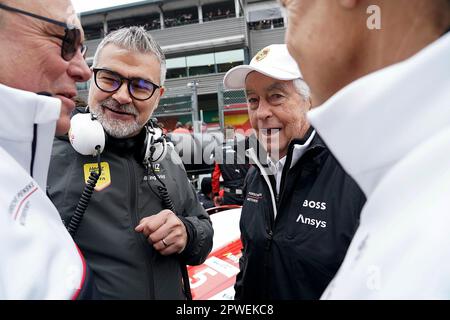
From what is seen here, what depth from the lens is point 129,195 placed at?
1613 mm

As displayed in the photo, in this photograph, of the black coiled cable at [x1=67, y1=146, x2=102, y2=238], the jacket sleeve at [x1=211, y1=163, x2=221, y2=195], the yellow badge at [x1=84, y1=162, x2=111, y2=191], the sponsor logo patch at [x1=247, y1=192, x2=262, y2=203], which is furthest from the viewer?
the jacket sleeve at [x1=211, y1=163, x2=221, y2=195]

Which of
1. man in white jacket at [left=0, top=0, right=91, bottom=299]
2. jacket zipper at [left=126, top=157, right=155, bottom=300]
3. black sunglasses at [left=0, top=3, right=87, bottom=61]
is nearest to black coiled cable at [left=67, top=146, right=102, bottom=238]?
jacket zipper at [left=126, top=157, right=155, bottom=300]

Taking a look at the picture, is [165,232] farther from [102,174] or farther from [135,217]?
[102,174]

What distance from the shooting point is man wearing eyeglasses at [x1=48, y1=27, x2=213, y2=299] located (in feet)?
4.89

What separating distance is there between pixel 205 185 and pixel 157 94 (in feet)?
15.4

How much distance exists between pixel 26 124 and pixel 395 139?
1.00m

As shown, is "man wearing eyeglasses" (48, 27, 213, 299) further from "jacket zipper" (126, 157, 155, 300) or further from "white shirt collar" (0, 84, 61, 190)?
"white shirt collar" (0, 84, 61, 190)

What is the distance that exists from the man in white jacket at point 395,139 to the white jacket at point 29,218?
67 centimetres

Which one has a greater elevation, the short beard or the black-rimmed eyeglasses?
the black-rimmed eyeglasses

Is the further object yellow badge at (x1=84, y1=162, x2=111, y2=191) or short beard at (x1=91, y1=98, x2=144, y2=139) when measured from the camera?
short beard at (x1=91, y1=98, x2=144, y2=139)

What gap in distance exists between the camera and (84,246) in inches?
58.3

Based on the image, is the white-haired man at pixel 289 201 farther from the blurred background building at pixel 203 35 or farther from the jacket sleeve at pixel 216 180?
the blurred background building at pixel 203 35

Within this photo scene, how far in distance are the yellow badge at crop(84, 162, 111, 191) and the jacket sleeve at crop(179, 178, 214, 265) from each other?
43cm

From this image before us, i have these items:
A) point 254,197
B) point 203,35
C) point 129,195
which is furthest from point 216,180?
point 203,35
